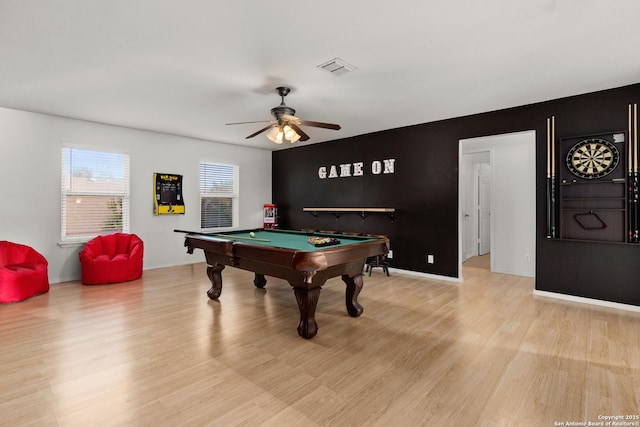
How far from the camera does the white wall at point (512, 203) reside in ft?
17.5

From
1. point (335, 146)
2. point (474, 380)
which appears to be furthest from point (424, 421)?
point (335, 146)

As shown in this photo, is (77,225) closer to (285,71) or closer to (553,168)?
(285,71)

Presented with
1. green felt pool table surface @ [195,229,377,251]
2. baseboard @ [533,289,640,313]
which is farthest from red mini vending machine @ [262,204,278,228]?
baseboard @ [533,289,640,313]

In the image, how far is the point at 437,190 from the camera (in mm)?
5160

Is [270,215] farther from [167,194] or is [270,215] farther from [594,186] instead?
[594,186]

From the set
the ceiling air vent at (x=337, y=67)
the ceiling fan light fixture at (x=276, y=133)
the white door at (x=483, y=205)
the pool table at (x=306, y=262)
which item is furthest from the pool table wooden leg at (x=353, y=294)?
the white door at (x=483, y=205)

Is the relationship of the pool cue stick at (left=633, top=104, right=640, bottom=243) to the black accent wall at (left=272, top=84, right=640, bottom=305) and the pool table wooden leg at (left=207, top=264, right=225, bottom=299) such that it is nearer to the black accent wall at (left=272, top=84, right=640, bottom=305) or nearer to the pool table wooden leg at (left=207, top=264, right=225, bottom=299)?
the black accent wall at (left=272, top=84, right=640, bottom=305)

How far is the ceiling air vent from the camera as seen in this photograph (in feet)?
9.95

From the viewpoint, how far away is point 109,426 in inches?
67.6

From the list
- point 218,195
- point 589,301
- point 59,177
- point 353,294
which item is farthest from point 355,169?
point 59,177

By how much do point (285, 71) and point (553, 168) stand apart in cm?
350

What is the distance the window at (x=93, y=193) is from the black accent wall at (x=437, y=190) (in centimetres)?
333

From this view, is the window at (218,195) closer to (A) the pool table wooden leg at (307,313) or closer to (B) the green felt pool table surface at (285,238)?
(B) the green felt pool table surface at (285,238)

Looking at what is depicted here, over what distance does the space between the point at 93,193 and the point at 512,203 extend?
7054 millimetres
